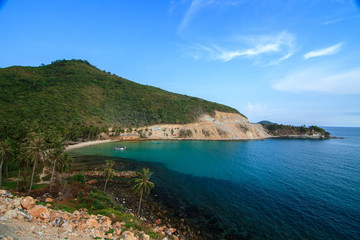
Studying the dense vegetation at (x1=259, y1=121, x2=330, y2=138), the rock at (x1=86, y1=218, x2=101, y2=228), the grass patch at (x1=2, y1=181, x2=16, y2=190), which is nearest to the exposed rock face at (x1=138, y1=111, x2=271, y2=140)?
the dense vegetation at (x1=259, y1=121, x2=330, y2=138)

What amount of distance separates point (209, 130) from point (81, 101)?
11042 cm

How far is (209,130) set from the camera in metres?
150

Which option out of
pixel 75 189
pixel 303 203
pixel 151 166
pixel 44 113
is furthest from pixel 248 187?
pixel 44 113

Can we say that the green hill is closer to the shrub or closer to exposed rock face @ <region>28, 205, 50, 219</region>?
the shrub

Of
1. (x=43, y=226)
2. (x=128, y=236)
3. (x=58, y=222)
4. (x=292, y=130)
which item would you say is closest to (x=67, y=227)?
(x=58, y=222)

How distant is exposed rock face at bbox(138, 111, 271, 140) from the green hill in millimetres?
8266

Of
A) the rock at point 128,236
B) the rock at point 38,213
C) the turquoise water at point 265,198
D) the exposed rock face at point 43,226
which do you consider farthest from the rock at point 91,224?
the turquoise water at point 265,198

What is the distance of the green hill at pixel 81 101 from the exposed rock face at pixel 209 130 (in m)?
8.27

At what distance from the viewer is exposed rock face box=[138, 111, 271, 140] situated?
142000mm

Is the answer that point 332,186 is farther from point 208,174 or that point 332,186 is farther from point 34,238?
point 34,238

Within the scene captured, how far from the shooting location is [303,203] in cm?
3581

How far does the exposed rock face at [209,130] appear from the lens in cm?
14200

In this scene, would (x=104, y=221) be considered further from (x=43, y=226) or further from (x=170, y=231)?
(x=170, y=231)

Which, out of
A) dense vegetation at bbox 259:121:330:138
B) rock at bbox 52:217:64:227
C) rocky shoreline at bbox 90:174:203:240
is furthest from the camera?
dense vegetation at bbox 259:121:330:138
